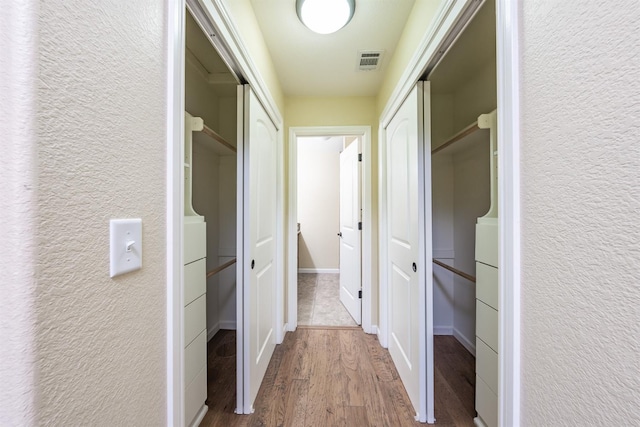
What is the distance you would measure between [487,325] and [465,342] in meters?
1.22

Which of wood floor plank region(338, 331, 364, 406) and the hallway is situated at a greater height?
the hallway

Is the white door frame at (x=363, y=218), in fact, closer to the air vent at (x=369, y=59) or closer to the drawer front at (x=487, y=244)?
the air vent at (x=369, y=59)

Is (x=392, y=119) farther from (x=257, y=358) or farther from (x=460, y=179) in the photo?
(x=257, y=358)

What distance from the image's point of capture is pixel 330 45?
1.76 m

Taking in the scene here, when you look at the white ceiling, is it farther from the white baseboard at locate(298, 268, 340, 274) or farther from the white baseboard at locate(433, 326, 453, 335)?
the white baseboard at locate(298, 268, 340, 274)

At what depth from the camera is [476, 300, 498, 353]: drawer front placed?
118 centimetres

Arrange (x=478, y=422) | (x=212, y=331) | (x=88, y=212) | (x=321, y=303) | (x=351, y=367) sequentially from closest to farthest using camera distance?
(x=88, y=212)
(x=478, y=422)
(x=351, y=367)
(x=212, y=331)
(x=321, y=303)

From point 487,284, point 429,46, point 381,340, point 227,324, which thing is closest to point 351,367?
point 381,340

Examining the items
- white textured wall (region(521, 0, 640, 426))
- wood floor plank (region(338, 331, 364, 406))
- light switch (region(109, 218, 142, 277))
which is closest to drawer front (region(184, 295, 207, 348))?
light switch (region(109, 218, 142, 277))

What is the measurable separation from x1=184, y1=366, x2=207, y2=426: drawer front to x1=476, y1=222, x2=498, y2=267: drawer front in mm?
1589

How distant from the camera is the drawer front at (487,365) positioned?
1.18 m

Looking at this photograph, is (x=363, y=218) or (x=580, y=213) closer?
(x=580, y=213)

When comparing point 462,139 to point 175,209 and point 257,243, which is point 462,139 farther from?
point 175,209

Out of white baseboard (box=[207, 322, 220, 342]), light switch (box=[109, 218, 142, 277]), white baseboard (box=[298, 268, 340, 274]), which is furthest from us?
white baseboard (box=[298, 268, 340, 274])
